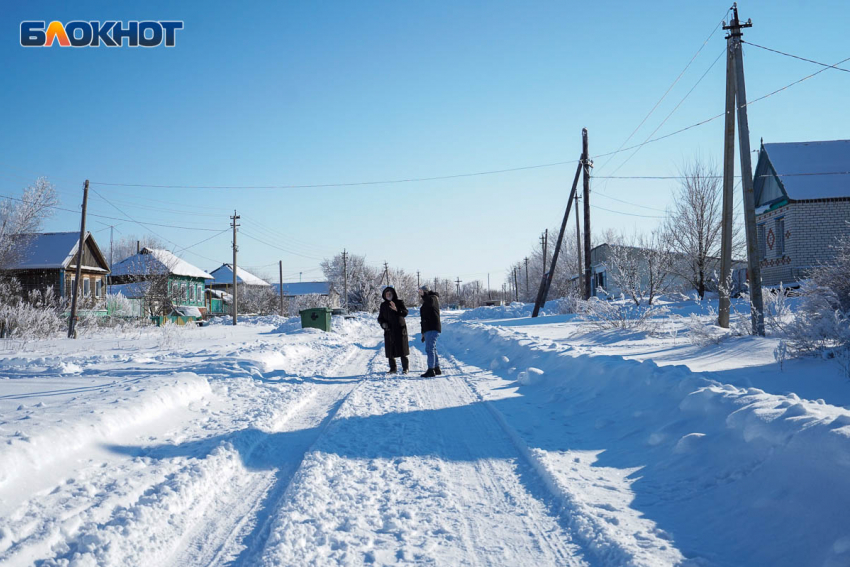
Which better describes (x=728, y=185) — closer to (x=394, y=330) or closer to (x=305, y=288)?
(x=394, y=330)

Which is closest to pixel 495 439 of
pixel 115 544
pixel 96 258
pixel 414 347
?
pixel 115 544

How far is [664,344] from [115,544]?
1146 cm

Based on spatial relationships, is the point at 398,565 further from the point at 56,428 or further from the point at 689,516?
the point at 56,428

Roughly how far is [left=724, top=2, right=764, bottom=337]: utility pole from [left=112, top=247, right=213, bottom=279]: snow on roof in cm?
4109

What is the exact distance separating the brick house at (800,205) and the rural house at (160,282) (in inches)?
1416

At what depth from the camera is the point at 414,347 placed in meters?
17.6

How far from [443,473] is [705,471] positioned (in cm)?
223

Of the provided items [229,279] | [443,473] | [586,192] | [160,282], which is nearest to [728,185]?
[586,192]

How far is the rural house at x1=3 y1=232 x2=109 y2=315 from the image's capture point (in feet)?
114

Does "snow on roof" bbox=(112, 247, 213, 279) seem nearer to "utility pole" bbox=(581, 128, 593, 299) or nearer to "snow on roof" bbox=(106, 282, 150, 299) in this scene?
"snow on roof" bbox=(106, 282, 150, 299)

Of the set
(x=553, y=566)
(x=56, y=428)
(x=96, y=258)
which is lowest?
(x=553, y=566)

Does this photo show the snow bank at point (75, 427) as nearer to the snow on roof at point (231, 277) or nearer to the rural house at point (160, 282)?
the rural house at point (160, 282)

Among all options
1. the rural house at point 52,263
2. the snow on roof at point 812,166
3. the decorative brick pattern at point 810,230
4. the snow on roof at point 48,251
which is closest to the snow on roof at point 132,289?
the rural house at point 52,263

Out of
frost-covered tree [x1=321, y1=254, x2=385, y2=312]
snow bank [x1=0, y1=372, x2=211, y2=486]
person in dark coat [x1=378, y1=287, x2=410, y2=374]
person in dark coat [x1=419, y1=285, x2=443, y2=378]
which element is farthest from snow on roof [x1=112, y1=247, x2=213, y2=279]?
snow bank [x1=0, y1=372, x2=211, y2=486]
